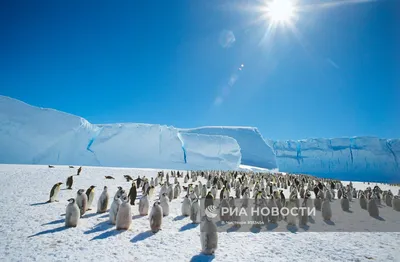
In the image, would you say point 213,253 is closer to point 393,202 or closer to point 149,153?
point 393,202

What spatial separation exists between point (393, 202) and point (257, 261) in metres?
7.89

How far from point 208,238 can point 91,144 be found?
30.7 metres

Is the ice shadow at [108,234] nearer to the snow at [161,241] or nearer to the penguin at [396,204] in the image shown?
the snow at [161,241]

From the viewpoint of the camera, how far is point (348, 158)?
221 feet

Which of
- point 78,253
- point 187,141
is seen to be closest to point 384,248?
point 78,253

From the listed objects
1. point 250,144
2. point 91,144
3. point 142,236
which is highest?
point 250,144

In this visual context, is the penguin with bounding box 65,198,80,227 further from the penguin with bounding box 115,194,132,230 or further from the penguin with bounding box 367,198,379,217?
the penguin with bounding box 367,198,379,217

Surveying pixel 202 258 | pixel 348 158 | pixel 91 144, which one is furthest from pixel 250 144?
pixel 202 258

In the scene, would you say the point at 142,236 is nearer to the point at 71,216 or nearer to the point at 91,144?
the point at 71,216

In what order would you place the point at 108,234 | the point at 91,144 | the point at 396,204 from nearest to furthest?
the point at 108,234
the point at 396,204
the point at 91,144

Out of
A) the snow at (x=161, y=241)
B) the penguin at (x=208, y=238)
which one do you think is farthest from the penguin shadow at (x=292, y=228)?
the penguin at (x=208, y=238)

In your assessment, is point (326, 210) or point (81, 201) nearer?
point (81, 201)

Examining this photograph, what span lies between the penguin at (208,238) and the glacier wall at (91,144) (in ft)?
92.8

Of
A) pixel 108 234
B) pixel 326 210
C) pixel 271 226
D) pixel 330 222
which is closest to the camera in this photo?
pixel 108 234
